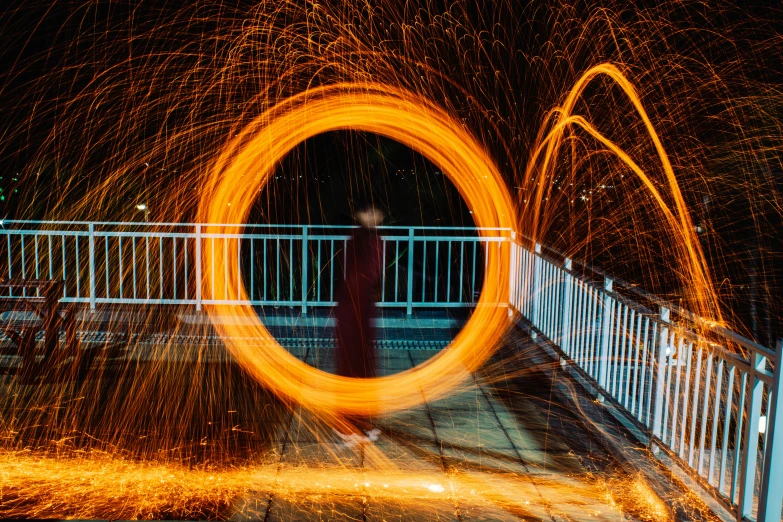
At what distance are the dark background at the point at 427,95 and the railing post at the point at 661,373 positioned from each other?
866cm

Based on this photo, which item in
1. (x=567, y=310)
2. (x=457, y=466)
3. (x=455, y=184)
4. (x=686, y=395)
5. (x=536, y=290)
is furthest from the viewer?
(x=455, y=184)

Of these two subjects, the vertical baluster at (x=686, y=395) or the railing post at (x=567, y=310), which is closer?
the vertical baluster at (x=686, y=395)

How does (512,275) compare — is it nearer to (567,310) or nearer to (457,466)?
(567,310)

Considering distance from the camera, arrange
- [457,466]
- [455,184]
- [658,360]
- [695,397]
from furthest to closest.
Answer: [455,184] → [457,466] → [658,360] → [695,397]

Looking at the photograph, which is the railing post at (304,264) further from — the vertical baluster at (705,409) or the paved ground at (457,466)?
the vertical baluster at (705,409)

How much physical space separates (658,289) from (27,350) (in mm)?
15710

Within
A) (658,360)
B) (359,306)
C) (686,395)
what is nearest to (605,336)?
(658,360)

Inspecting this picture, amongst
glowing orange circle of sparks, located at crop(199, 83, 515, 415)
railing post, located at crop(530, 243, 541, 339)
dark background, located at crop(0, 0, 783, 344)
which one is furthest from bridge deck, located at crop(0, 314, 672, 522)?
dark background, located at crop(0, 0, 783, 344)

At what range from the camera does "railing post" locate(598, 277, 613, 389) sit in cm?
Answer: 693

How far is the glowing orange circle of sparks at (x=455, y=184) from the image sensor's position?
791 cm

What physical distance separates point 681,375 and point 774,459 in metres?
1.49

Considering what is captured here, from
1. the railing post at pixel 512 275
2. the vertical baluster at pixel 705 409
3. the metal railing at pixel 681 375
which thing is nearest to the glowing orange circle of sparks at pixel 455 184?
the railing post at pixel 512 275

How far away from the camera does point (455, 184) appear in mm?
19031

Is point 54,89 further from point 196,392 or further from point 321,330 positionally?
point 196,392
